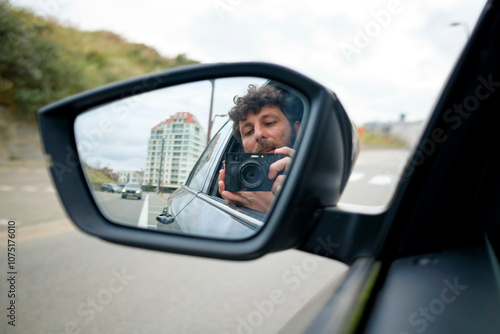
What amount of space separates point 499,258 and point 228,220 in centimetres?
91

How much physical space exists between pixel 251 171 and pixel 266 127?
0.48 ft

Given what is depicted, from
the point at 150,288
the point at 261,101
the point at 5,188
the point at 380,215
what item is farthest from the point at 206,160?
the point at 5,188

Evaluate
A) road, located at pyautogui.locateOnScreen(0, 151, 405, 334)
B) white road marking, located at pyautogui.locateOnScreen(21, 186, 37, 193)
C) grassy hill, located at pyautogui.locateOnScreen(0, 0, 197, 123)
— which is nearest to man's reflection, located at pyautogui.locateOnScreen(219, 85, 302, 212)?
road, located at pyautogui.locateOnScreen(0, 151, 405, 334)

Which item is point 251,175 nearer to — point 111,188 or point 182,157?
point 182,157

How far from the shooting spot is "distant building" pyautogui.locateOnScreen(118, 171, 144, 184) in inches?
58.4

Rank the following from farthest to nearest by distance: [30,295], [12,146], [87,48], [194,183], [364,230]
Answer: [87,48] < [12,146] < [30,295] < [194,183] < [364,230]

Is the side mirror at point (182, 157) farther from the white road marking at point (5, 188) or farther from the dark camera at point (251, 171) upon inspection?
the white road marking at point (5, 188)

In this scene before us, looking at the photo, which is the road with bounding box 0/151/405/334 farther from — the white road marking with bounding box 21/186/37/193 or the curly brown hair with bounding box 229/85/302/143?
the white road marking with bounding box 21/186/37/193

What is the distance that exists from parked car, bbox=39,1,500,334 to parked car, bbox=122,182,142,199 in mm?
111

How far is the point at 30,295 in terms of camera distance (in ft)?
13.3

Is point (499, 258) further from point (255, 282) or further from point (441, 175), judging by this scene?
point (255, 282)

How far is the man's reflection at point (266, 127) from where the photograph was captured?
1.15 metres

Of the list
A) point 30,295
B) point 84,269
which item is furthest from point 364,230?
point 84,269

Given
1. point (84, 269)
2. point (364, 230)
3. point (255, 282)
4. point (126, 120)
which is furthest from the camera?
point (84, 269)
